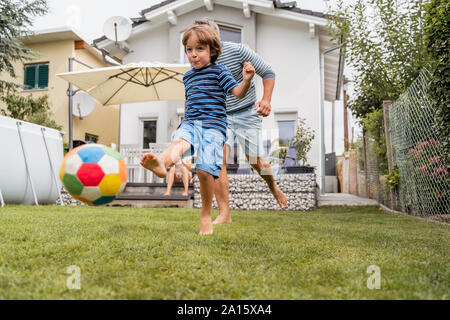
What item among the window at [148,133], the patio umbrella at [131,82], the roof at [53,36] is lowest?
the window at [148,133]

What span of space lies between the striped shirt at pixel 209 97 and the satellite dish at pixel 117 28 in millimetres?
7751

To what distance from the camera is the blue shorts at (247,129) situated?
3725 mm

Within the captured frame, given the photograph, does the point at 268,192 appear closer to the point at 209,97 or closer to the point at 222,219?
the point at 222,219

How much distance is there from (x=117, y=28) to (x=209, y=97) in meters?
8.07

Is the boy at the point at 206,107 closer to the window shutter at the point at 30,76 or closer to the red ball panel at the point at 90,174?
the red ball panel at the point at 90,174

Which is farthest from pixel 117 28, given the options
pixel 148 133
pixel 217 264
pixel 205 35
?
pixel 217 264

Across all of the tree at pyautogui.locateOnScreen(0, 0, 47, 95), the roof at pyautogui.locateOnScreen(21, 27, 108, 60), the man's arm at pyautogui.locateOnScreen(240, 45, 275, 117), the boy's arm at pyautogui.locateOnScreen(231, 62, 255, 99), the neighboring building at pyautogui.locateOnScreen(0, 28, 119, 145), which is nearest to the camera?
the boy's arm at pyautogui.locateOnScreen(231, 62, 255, 99)

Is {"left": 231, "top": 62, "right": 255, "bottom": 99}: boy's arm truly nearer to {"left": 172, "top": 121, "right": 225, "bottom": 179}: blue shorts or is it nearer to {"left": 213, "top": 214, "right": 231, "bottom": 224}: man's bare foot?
{"left": 172, "top": 121, "right": 225, "bottom": 179}: blue shorts

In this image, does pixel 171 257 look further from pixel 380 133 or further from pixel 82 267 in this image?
pixel 380 133

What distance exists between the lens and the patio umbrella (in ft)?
25.7

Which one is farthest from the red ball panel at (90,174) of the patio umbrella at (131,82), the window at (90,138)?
the window at (90,138)

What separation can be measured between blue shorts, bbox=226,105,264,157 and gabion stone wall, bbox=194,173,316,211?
333cm

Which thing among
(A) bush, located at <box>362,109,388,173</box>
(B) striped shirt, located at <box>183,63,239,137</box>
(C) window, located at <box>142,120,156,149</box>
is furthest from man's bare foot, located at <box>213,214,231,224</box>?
(C) window, located at <box>142,120,156,149</box>
